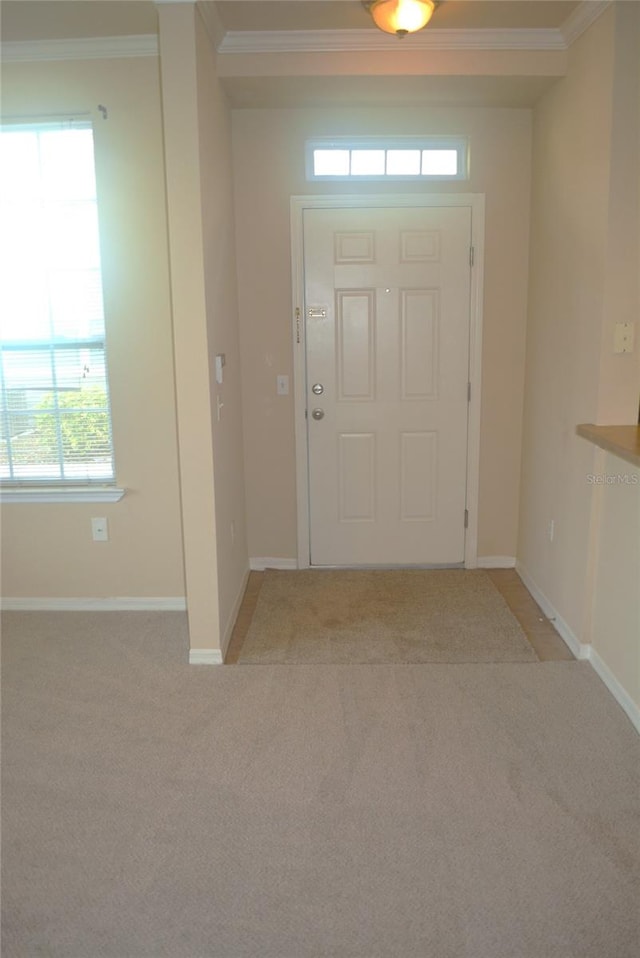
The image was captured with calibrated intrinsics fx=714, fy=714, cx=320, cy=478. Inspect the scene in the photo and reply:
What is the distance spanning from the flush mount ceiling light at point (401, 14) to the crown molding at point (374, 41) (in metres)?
0.46

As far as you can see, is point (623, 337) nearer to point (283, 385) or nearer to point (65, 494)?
point (283, 385)

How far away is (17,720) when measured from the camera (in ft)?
8.87

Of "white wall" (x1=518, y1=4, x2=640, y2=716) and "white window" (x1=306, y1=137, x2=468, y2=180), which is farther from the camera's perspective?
"white window" (x1=306, y1=137, x2=468, y2=180)

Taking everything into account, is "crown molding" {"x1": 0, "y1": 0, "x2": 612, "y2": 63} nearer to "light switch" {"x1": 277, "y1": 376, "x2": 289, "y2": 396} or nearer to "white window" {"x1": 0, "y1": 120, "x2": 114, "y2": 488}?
"white window" {"x1": 0, "y1": 120, "x2": 114, "y2": 488}

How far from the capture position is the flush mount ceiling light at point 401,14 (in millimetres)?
2568

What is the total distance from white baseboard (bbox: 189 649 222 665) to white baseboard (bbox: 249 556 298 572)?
3.81 feet

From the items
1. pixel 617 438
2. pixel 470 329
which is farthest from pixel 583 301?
pixel 470 329

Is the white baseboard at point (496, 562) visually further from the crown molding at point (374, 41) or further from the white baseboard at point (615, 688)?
the crown molding at point (374, 41)

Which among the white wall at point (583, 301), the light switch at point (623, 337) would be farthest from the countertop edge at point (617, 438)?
the light switch at point (623, 337)

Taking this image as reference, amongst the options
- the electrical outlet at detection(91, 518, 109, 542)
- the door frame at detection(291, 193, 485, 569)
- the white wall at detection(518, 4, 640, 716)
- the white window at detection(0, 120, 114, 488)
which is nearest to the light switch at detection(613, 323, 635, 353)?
the white wall at detection(518, 4, 640, 716)

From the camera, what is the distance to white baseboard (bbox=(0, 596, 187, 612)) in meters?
3.70

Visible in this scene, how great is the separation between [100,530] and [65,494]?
250mm

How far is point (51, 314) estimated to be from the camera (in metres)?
3.41

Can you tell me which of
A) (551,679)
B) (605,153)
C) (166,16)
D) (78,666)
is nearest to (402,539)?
(551,679)
